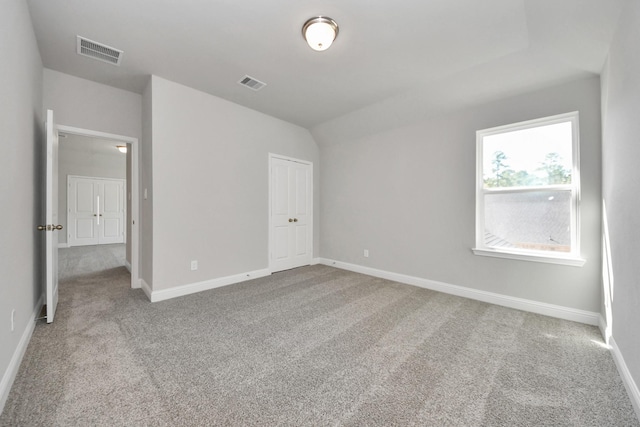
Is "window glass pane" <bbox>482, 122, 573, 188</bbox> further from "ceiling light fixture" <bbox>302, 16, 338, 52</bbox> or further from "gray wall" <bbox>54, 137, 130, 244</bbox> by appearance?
"gray wall" <bbox>54, 137, 130, 244</bbox>

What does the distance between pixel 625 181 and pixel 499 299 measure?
5.84 feet

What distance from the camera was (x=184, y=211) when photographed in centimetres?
333

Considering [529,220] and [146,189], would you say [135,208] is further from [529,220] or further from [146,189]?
[529,220]

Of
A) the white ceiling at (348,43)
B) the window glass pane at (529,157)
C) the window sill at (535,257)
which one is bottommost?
the window sill at (535,257)

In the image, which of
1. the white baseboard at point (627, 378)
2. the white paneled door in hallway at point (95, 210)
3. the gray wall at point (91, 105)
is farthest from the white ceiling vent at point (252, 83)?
the white paneled door in hallway at point (95, 210)

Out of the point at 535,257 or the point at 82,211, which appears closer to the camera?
the point at 535,257

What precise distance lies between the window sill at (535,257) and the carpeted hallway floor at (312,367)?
60 cm

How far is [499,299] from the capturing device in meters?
3.03

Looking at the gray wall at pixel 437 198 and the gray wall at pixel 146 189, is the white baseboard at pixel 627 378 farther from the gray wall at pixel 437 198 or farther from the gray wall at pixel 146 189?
the gray wall at pixel 146 189

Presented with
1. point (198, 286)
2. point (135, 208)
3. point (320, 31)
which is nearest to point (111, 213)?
point (135, 208)

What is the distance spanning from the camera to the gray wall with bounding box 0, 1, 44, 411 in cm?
155

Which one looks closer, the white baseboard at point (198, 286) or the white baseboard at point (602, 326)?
the white baseboard at point (602, 326)

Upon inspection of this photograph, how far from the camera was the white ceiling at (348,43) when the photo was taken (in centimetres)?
200

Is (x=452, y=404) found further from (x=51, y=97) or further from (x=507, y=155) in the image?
(x=51, y=97)
